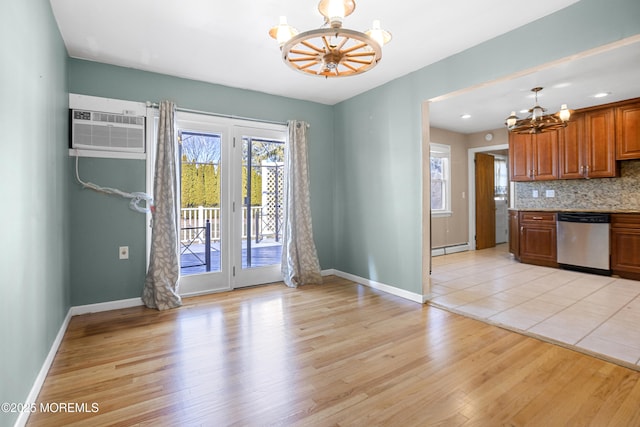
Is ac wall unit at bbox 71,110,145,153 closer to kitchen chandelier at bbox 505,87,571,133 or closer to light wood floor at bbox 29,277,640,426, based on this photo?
light wood floor at bbox 29,277,640,426

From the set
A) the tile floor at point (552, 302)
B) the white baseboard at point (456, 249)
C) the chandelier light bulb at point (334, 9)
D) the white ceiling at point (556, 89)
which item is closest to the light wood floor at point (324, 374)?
the tile floor at point (552, 302)

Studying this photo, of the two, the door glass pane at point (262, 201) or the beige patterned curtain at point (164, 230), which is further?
the door glass pane at point (262, 201)

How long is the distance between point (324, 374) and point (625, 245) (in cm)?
499

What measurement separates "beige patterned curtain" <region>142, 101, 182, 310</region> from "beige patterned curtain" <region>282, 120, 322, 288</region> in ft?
4.70

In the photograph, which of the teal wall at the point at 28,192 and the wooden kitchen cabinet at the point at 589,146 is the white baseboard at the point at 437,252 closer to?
the wooden kitchen cabinet at the point at 589,146

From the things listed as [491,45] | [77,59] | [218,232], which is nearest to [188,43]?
[77,59]

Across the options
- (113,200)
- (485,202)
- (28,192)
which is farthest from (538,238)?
(28,192)

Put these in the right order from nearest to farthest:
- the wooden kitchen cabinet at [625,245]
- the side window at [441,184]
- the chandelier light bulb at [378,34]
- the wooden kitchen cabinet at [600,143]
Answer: the chandelier light bulb at [378,34] → the wooden kitchen cabinet at [625,245] → the wooden kitchen cabinet at [600,143] → the side window at [441,184]

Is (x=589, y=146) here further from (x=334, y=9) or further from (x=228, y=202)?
(x=228, y=202)

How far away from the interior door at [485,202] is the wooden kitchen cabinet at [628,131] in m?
2.50

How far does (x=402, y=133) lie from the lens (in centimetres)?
384

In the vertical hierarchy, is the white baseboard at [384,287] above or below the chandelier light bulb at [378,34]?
below

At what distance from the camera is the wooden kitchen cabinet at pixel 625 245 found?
14.7ft

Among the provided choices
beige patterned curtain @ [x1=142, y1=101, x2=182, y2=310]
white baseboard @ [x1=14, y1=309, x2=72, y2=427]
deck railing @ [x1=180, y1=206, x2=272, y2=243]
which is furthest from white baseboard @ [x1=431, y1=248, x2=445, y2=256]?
white baseboard @ [x1=14, y1=309, x2=72, y2=427]
